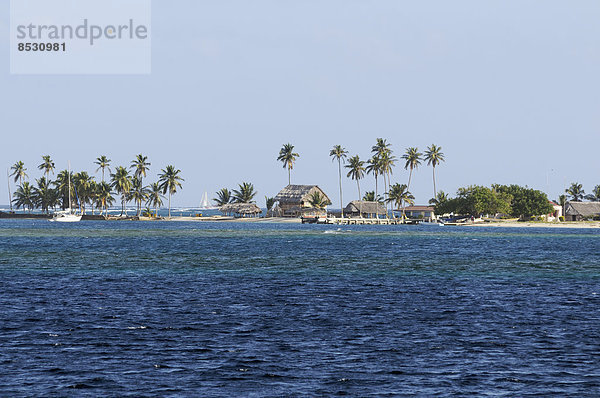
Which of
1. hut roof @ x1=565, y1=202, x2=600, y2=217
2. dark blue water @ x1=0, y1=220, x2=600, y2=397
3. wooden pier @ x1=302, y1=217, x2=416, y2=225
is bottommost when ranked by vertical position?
dark blue water @ x1=0, y1=220, x2=600, y2=397

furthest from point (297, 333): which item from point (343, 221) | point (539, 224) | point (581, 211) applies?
point (581, 211)

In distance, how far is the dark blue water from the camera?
18.8 meters

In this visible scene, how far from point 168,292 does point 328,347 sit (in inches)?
679

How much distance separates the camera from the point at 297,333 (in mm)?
25922

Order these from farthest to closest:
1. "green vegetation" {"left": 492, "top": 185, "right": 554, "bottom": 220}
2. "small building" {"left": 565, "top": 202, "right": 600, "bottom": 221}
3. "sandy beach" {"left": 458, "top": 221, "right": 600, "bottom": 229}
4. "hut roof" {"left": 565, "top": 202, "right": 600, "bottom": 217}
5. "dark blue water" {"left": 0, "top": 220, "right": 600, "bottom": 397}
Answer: "small building" {"left": 565, "top": 202, "right": 600, "bottom": 221} < "hut roof" {"left": 565, "top": 202, "right": 600, "bottom": 217} < "green vegetation" {"left": 492, "top": 185, "right": 554, "bottom": 220} < "sandy beach" {"left": 458, "top": 221, "right": 600, "bottom": 229} < "dark blue water" {"left": 0, "top": 220, "right": 600, "bottom": 397}

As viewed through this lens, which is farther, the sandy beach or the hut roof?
the hut roof

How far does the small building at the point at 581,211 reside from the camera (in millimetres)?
195125

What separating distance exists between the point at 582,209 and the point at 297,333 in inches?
7368

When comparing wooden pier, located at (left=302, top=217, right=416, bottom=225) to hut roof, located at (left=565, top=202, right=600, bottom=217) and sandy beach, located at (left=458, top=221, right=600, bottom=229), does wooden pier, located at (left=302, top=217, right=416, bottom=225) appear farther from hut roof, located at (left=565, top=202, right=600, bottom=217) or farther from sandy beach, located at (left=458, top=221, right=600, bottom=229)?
hut roof, located at (left=565, top=202, right=600, bottom=217)

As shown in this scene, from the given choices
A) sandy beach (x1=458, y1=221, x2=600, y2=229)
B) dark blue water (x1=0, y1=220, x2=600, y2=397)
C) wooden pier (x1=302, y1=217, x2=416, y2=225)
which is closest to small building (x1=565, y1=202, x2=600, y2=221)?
sandy beach (x1=458, y1=221, x2=600, y2=229)

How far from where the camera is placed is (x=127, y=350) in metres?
22.6

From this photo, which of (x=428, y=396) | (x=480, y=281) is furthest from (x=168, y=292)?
(x=428, y=396)

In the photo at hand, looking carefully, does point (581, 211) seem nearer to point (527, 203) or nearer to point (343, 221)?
point (527, 203)

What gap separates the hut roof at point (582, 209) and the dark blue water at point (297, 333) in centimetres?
15404
